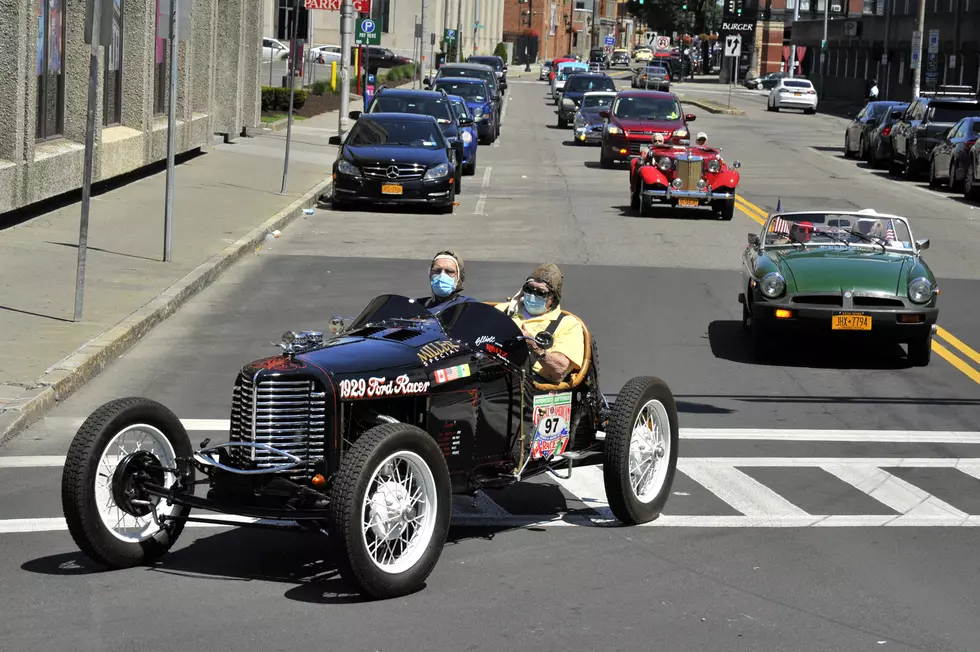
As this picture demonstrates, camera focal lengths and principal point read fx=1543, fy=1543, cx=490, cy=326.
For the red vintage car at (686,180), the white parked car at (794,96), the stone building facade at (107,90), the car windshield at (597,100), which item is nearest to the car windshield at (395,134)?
the stone building facade at (107,90)

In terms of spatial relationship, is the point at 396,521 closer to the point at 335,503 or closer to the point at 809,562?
the point at 335,503

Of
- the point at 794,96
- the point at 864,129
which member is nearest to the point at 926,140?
the point at 864,129

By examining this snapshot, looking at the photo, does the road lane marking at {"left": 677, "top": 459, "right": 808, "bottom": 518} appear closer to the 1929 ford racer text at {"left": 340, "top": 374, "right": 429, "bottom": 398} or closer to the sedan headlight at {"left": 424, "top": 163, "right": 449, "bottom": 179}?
the 1929 ford racer text at {"left": 340, "top": 374, "right": 429, "bottom": 398}

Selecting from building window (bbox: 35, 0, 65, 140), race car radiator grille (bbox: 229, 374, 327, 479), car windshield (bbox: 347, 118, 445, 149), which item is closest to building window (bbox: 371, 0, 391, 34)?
car windshield (bbox: 347, 118, 445, 149)

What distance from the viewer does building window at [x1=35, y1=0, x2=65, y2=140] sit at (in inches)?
845

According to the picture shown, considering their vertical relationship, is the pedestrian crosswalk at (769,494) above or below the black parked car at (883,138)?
below

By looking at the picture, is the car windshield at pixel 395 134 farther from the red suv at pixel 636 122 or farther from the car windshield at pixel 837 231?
the car windshield at pixel 837 231

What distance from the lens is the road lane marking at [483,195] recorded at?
26.7m

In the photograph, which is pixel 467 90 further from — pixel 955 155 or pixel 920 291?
pixel 920 291

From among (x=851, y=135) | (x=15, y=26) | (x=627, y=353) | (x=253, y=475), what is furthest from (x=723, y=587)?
(x=851, y=135)

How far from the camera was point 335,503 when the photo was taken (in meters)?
6.52

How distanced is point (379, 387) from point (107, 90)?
19595 mm

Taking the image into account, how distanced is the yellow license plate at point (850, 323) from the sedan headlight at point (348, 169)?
13.3 m

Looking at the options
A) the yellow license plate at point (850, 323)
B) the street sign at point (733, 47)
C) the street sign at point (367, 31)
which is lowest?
the yellow license plate at point (850, 323)
